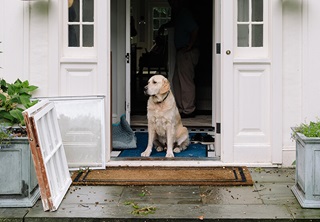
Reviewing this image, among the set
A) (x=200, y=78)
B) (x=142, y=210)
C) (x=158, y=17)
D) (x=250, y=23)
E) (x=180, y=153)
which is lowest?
(x=142, y=210)

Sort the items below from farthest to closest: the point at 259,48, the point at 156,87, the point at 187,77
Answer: the point at 187,77
the point at 156,87
the point at 259,48

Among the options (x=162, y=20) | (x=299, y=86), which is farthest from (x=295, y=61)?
(x=162, y=20)

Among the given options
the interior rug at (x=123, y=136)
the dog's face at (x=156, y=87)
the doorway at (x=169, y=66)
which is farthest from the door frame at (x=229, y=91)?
the interior rug at (x=123, y=136)

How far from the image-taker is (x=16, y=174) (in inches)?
184

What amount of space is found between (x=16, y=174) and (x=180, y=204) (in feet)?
4.68

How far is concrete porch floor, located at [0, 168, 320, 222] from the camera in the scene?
4.38 m

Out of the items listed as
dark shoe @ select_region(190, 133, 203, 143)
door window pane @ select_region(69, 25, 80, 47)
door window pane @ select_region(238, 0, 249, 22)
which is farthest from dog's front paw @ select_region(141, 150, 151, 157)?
door window pane @ select_region(238, 0, 249, 22)

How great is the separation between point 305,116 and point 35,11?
10.5 feet

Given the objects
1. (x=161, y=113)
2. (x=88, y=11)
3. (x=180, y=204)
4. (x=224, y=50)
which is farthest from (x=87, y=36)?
(x=180, y=204)

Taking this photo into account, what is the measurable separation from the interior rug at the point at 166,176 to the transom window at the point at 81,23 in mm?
1461

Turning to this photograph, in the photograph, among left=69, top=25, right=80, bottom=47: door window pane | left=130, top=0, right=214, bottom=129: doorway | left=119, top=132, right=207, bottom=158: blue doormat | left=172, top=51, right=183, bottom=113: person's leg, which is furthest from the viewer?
left=172, top=51, right=183, bottom=113: person's leg

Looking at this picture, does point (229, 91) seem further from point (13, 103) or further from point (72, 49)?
point (13, 103)

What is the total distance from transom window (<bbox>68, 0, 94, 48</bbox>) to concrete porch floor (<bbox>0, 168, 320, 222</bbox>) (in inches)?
69.5

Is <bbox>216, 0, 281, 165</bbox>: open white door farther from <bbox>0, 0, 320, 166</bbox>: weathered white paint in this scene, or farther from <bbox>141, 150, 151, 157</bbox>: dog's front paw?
<bbox>141, 150, 151, 157</bbox>: dog's front paw
